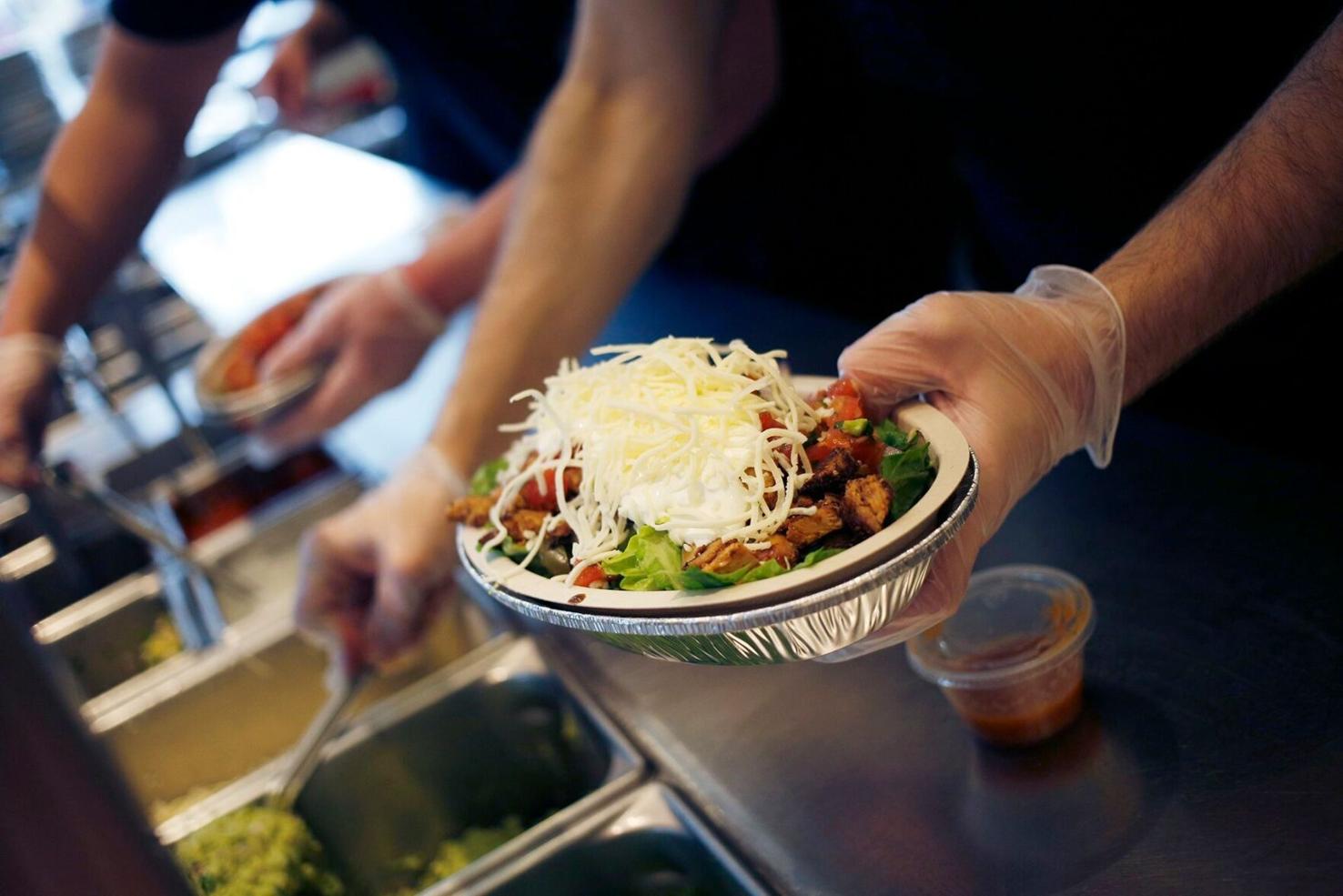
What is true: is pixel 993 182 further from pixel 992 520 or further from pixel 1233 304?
pixel 992 520

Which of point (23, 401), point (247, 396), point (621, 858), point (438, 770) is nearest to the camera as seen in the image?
point (621, 858)

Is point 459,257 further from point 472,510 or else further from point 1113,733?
point 1113,733

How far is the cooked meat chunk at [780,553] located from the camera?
3.23ft

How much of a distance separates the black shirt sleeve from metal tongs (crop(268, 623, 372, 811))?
171 centimetres

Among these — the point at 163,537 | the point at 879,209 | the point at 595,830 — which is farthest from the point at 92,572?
the point at 879,209

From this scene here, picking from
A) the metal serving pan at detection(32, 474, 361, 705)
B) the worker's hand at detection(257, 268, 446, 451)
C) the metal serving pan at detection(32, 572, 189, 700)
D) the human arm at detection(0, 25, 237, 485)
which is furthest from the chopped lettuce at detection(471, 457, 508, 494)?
the human arm at detection(0, 25, 237, 485)

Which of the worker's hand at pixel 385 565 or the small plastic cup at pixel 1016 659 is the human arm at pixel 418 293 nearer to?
the worker's hand at pixel 385 565

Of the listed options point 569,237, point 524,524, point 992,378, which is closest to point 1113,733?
point 992,378

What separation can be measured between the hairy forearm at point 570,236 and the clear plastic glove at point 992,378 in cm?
81

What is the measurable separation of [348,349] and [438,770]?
1.13 metres

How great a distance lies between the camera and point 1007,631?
1.30 metres

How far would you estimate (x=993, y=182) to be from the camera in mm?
1929

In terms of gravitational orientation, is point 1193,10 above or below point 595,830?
above

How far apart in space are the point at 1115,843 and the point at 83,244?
261 centimetres
